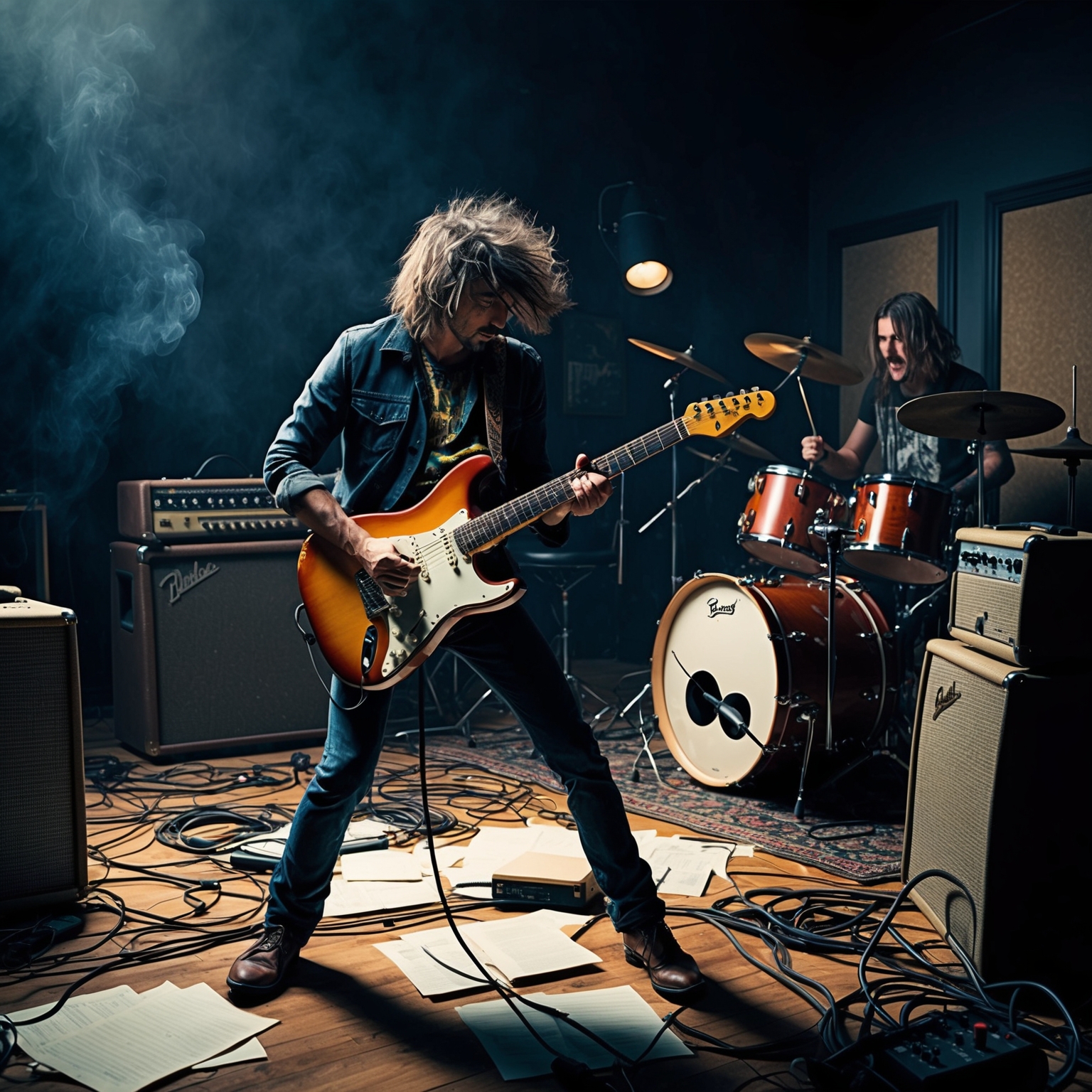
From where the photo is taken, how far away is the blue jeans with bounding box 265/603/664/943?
81.6 inches

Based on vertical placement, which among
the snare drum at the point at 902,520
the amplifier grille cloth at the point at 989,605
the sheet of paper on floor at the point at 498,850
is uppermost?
the snare drum at the point at 902,520

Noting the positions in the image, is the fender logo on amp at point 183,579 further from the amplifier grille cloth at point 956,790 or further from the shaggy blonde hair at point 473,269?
the amplifier grille cloth at point 956,790

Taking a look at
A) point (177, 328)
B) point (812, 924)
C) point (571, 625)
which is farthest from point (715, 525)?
point (812, 924)

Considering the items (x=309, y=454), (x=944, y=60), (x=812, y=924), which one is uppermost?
(x=944, y=60)

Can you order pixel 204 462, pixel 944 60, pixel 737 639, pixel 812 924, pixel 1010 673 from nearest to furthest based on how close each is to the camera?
1. pixel 1010 673
2. pixel 812 924
3. pixel 737 639
4. pixel 204 462
5. pixel 944 60

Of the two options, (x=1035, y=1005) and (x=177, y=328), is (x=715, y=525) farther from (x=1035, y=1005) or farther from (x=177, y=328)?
(x=1035, y=1005)

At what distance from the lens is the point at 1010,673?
201cm

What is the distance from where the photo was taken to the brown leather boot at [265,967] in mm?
2053

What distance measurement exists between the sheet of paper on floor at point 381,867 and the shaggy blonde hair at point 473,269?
1.40m

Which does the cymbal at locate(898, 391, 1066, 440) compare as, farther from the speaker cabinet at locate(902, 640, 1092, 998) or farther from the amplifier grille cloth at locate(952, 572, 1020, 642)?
the speaker cabinet at locate(902, 640, 1092, 998)

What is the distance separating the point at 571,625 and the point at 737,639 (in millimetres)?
2828

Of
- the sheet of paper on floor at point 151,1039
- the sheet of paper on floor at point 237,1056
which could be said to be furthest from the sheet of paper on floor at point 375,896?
the sheet of paper on floor at point 237,1056

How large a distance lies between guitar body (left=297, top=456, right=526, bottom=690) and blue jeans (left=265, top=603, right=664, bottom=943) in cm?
5

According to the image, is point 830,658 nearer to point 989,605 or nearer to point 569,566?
point 989,605
